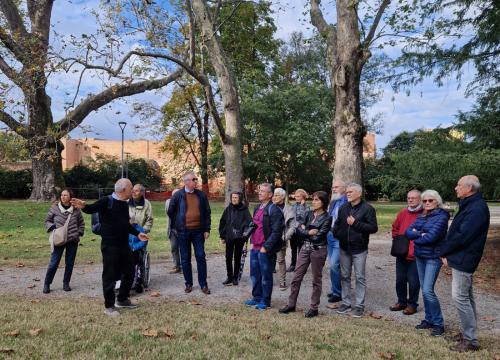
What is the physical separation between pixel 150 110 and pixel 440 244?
115ft

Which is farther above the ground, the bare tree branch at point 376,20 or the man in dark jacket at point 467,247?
the bare tree branch at point 376,20

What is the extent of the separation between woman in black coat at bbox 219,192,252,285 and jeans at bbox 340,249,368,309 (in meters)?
2.01

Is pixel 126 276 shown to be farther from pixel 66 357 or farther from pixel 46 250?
pixel 46 250

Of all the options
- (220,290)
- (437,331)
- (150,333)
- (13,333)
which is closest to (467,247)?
(437,331)

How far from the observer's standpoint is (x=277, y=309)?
6.88 meters

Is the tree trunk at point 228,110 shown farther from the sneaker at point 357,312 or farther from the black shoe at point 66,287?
the sneaker at point 357,312

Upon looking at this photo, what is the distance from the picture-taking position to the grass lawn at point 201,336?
4.75 m

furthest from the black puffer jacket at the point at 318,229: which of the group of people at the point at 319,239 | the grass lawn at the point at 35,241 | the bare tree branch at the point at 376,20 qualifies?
the grass lawn at the point at 35,241

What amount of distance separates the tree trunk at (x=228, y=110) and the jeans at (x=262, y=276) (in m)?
6.61

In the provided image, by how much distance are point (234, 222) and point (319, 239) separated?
2.16 metres

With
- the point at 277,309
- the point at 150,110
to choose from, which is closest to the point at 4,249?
the point at 277,309

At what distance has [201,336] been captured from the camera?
5.29 metres

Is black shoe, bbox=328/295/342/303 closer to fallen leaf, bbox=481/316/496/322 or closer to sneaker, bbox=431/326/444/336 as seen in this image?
sneaker, bbox=431/326/444/336

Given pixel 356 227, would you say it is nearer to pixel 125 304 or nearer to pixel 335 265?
pixel 335 265
